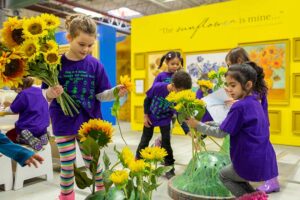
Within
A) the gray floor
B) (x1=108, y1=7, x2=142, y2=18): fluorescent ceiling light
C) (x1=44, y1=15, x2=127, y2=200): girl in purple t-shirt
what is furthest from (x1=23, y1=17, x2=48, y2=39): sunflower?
(x1=108, y1=7, x2=142, y2=18): fluorescent ceiling light

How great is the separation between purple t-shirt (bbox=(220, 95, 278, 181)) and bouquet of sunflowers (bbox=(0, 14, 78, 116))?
106 cm

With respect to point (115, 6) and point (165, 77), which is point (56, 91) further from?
point (115, 6)

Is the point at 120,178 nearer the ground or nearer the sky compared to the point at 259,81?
nearer the ground

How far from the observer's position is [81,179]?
3.03ft

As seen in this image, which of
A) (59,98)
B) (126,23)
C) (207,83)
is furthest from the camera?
(126,23)

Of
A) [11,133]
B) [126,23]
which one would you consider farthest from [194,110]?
[126,23]

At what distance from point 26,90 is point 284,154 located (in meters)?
3.45

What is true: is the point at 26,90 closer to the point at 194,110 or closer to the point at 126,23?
the point at 194,110

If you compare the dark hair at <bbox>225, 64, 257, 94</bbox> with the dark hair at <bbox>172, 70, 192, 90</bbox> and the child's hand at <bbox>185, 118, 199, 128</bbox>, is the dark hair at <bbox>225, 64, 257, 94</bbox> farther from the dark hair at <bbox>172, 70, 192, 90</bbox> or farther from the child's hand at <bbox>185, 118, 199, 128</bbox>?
the dark hair at <bbox>172, 70, 192, 90</bbox>

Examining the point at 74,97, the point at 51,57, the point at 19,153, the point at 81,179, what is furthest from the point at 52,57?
the point at 74,97

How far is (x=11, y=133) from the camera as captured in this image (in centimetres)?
306

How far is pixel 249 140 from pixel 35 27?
1.29 metres

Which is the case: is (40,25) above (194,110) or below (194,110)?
above

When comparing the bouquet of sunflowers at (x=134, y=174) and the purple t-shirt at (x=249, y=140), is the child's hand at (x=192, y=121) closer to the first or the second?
the purple t-shirt at (x=249, y=140)
